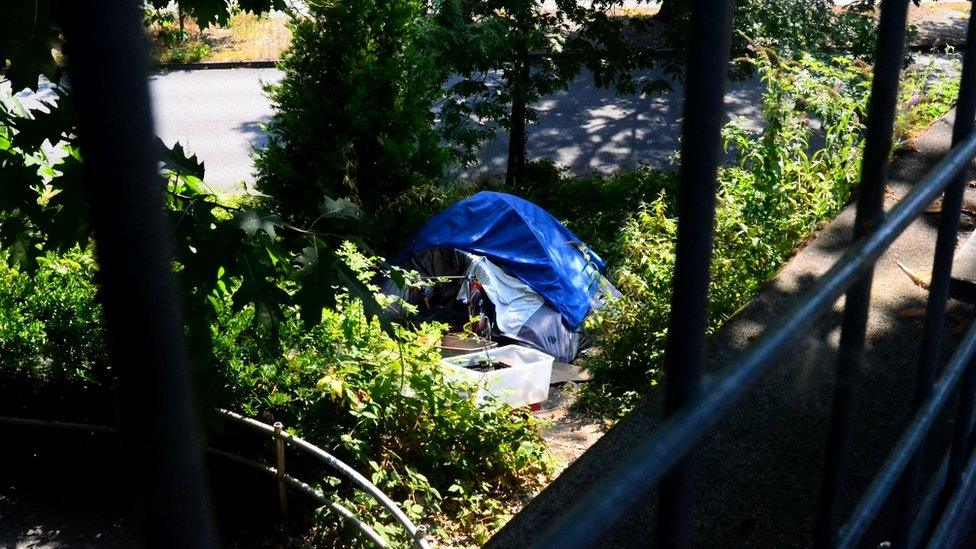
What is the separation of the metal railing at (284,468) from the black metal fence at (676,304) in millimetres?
3403

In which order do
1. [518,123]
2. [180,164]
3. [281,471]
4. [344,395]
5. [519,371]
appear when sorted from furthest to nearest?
1. [518,123]
2. [519,371]
3. [344,395]
4. [281,471]
5. [180,164]

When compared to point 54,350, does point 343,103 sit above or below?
above

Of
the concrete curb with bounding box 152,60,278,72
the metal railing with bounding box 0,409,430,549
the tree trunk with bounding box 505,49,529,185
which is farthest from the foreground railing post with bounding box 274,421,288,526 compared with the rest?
the concrete curb with bounding box 152,60,278,72

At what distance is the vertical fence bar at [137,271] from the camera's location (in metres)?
0.35

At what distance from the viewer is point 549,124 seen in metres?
16.7

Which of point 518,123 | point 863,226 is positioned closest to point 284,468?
point 863,226

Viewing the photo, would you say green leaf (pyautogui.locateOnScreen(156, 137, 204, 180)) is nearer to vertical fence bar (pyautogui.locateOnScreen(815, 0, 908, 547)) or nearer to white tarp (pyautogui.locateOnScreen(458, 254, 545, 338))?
vertical fence bar (pyautogui.locateOnScreen(815, 0, 908, 547))

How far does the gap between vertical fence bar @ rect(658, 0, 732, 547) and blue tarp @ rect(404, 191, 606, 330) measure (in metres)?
8.35

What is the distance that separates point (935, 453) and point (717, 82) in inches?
79.1

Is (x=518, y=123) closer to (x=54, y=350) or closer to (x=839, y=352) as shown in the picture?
(x=54, y=350)

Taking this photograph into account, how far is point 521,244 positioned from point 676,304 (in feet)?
28.9

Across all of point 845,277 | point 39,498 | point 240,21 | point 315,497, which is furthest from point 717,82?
point 240,21

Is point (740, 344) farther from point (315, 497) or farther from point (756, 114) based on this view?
point (756, 114)

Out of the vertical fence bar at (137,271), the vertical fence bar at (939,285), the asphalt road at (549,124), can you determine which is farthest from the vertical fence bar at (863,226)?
the asphalt road at (549,124)
